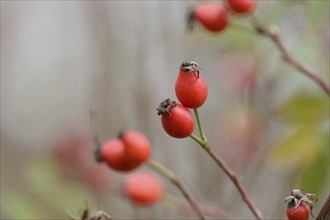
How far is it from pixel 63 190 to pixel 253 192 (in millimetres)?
968

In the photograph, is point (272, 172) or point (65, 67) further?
point (65, 67)

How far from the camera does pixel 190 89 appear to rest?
113 cm

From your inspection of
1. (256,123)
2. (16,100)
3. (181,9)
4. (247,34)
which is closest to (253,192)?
(256,123)

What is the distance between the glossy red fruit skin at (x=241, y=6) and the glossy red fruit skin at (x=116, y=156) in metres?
0.52

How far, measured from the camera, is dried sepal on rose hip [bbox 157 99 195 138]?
112 centimetres

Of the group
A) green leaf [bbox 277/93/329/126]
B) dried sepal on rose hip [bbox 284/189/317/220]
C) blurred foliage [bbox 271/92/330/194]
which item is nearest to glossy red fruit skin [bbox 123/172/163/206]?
blurred foliage [bbox 271/92/330/194]

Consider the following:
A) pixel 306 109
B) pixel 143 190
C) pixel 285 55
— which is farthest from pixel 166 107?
pixel 306 109

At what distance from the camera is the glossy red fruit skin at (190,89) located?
1.13 m

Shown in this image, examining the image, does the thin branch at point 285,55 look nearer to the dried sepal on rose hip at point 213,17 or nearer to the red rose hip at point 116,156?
the dried sepal on rose hip at point 213,17

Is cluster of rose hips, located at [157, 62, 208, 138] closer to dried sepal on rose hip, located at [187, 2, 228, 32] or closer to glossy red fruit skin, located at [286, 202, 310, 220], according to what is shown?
A: glossy red fruit skin, located at [286, 202, 310, 220]

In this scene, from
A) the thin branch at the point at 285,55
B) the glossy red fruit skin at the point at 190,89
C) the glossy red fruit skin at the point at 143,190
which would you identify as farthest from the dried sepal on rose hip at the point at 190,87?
the glossy red fruit skin at the point at 143,190

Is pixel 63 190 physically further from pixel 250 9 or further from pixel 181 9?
pixel 181 9

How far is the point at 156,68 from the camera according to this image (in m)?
3.49

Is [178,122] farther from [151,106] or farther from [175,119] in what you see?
[151,106]
